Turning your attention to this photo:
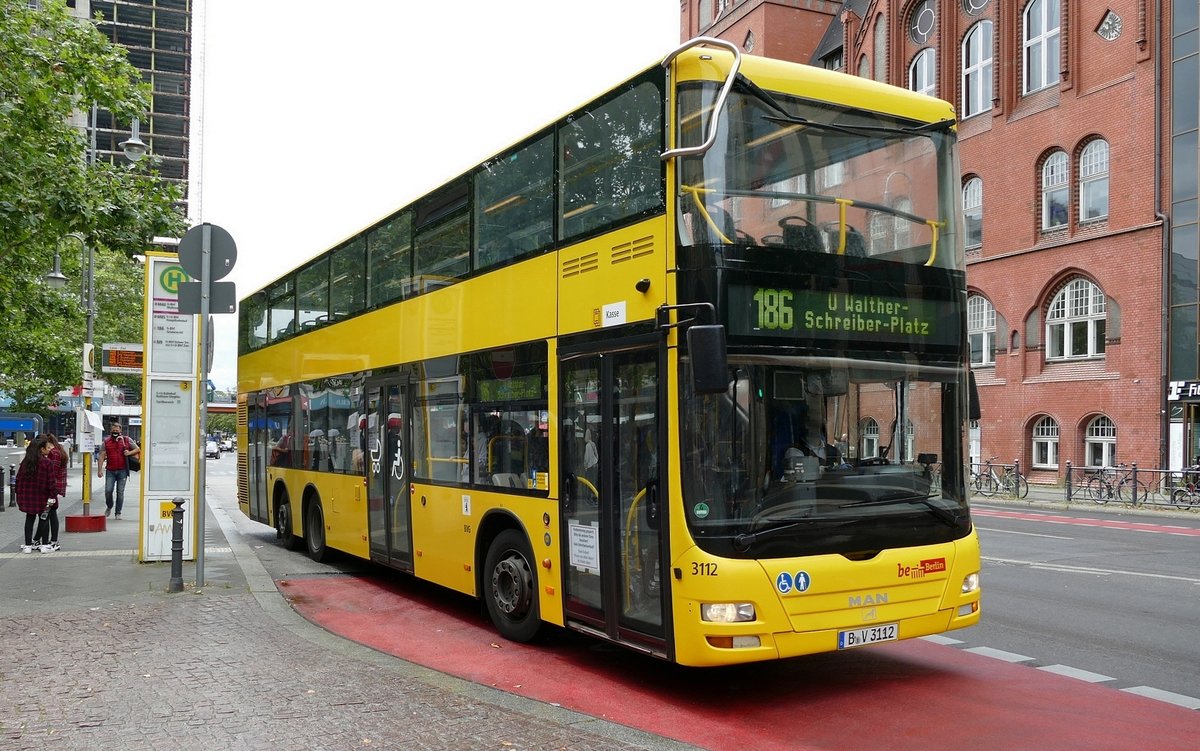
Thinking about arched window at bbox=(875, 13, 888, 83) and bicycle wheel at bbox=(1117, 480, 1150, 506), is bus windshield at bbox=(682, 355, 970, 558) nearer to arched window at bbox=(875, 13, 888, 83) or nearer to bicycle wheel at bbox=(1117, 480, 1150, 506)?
bicycle wheel at bbox=(1117, 480, 1150, 506)

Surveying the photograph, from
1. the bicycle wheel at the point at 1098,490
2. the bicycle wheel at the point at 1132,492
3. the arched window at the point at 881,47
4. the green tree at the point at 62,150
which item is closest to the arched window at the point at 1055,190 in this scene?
the arched window at the point at 881,47

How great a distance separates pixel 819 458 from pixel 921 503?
0.92 metres

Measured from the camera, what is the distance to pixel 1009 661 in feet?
26.7

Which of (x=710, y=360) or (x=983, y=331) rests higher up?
(x=983, y=331)

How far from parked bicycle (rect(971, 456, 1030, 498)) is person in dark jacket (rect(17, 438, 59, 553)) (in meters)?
25.2

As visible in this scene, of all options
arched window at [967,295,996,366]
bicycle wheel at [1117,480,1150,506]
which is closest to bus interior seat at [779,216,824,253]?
bicycle wheel at [1117,480,1150,506]

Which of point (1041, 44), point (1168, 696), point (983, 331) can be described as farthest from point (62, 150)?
point (1041, 44)

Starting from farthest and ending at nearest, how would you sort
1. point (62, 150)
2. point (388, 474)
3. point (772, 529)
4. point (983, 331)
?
point (983, 331) → point (62, 150) → point (388, 474) → point (772, 529)

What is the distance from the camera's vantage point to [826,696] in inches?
281

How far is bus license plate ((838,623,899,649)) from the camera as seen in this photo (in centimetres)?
668

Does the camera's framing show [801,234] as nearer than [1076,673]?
Yes

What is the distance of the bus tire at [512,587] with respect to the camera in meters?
8.50

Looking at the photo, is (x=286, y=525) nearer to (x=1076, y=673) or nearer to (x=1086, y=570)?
(x=1086, y=570)

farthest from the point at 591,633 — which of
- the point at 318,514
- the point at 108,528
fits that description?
the point at 108,528
